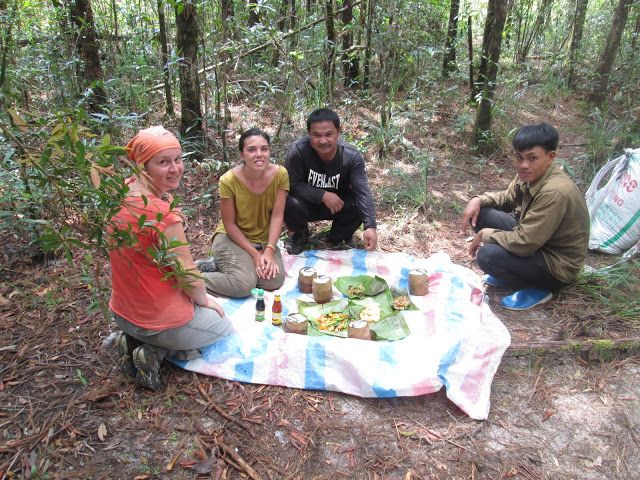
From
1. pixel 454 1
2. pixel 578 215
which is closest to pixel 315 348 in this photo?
pixel 578 215

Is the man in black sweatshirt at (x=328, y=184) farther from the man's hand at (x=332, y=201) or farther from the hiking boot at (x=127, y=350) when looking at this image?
the hiking boot at (x=127, y=350)

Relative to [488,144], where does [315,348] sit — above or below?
below

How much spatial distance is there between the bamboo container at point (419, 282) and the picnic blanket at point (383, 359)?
0.93ft

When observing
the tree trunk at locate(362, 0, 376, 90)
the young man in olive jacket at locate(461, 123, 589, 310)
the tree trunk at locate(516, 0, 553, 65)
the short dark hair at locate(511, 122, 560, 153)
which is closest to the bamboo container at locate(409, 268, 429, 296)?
the young man in olive jacket at locate(461, 123, 589, 310)

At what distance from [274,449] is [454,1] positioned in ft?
24.1

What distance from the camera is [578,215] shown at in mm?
2766

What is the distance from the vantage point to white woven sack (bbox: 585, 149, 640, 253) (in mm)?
3439

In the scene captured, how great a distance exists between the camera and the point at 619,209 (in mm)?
3523

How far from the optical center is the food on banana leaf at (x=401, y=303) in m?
2.94

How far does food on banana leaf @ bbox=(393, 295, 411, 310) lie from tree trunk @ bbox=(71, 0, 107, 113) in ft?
10.3

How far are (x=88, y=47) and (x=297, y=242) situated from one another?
111 inches

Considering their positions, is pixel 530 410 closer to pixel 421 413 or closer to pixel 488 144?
pixel 421 413

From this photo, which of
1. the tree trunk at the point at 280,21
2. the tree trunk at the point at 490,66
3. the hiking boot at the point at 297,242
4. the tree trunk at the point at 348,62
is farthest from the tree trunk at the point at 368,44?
the hiking boot at the point at 297,242

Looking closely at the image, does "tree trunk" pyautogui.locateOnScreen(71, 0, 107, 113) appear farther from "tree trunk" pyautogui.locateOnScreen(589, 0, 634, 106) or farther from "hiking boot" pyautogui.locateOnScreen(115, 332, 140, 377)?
"tree trunk" pyautogui.locateOnScreen(589, 0, 634, 106)
